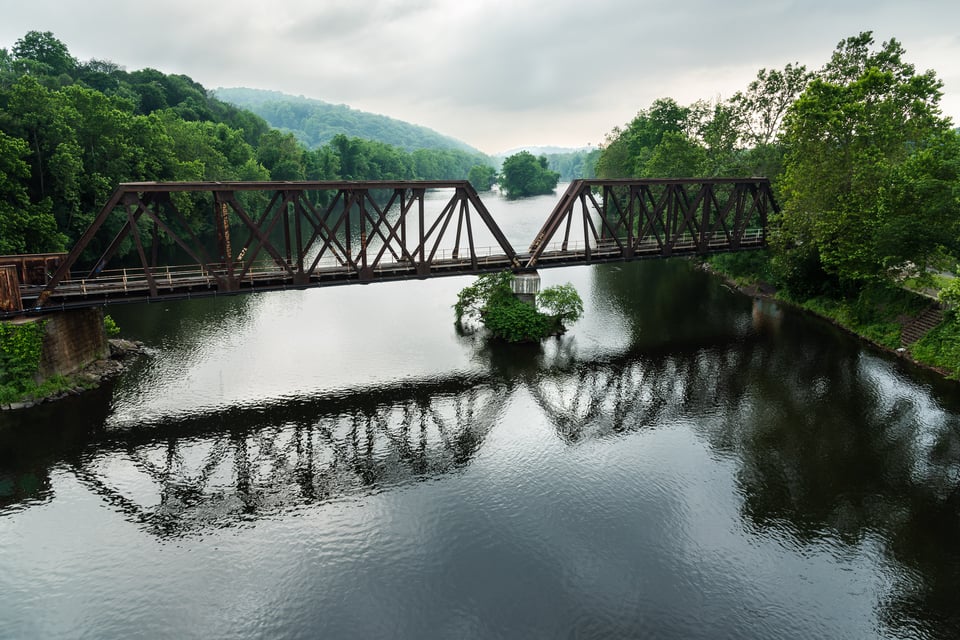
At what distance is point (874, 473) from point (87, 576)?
33213 millimetres

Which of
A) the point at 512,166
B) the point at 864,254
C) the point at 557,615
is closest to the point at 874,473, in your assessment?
the point at 557,615

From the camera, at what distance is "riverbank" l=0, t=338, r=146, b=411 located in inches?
1228

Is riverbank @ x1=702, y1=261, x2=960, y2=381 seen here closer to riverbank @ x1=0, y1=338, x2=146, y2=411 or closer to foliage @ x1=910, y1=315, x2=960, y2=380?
foliage @ x1=910, y1=315, x2=960, y2=380

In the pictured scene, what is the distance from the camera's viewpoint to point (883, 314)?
44.5 m

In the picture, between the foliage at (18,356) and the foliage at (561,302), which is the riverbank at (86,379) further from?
the foliage at (561,302)

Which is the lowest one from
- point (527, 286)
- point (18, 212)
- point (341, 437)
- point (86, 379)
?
point (341, 437)

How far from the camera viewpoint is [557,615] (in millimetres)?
18484

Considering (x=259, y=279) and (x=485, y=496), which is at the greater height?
(x=259, y=279)

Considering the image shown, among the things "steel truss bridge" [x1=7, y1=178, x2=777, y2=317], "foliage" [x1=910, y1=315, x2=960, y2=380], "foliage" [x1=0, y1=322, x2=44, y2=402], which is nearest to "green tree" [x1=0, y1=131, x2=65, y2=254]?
"steel truss bridge" [x1=7, y1=178, x2=777, y2=317]

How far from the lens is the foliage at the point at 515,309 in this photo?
1713 inches

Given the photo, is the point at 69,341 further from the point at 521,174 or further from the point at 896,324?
the point at 521,174

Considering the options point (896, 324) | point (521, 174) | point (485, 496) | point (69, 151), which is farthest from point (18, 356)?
point (521, 174)

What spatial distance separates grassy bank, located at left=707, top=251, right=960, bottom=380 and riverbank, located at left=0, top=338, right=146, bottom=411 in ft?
173

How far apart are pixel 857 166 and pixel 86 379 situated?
185 feet
